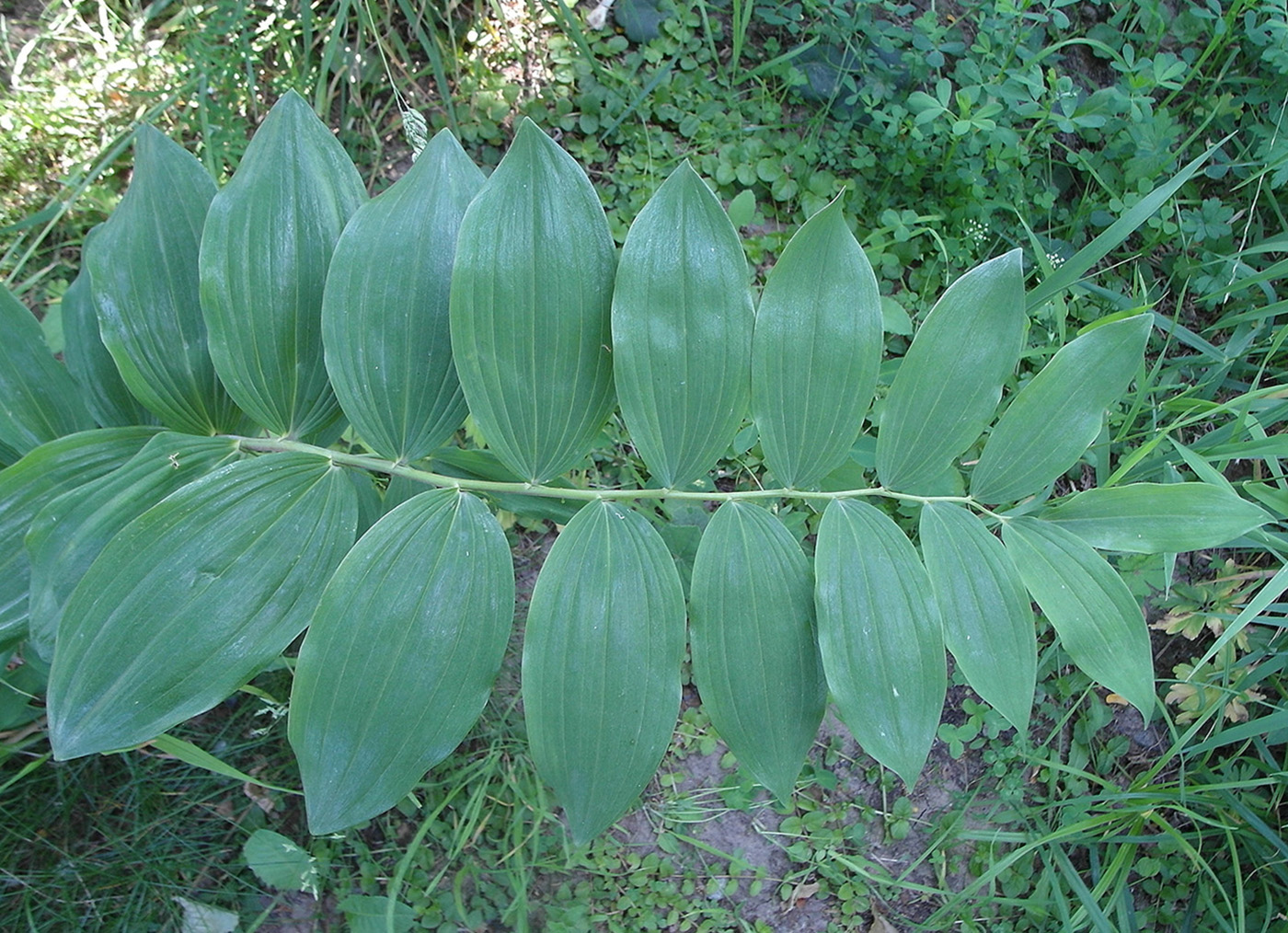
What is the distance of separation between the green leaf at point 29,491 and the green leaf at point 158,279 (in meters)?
0.10

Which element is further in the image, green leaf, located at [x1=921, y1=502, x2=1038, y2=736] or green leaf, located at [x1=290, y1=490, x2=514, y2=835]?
green leaf, located at [x1=921, y1=502, x2=1038, y2=736]

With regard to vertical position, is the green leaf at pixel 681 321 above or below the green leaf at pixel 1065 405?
above

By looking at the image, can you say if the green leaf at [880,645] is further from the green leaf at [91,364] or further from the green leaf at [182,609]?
the green leaf at [91,364]

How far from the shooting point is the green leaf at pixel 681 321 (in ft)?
3.48

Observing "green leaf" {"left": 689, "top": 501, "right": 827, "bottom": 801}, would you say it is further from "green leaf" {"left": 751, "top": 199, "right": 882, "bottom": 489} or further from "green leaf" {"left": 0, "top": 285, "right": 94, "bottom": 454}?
"green leaf" {"left": 0, "top": 285, "right": 94, "bottom": 454}

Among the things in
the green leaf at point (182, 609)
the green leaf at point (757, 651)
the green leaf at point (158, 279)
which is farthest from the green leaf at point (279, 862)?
the green leaf at point (757, 651)

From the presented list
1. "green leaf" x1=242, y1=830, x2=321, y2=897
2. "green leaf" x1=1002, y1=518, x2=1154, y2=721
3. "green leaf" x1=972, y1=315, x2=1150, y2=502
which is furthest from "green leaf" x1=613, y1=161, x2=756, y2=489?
"green leaf" x1=242, y1=830, x2=321, y2=897

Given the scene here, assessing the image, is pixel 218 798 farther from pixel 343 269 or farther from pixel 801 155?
pixel 801 155

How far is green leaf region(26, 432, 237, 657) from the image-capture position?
3.33 feet

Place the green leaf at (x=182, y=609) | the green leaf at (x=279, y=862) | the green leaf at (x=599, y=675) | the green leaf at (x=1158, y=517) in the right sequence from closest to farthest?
the green leaf at (x=182, y=609)
the green leaf at (x=599, y=675)
the green leaf at (x=1158, y=517)
the green leaf at (x=279, y=862)

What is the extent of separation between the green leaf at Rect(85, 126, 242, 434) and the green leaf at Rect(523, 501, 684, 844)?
0.58 m

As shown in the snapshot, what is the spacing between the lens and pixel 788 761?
44.3 inches

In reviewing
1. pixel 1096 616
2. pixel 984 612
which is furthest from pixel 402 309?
pixel 1096 616

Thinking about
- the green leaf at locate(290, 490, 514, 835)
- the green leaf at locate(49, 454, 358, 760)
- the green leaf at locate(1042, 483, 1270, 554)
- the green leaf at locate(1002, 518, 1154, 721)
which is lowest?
the green leaf at locate(1002, 518, 1154, 721)
